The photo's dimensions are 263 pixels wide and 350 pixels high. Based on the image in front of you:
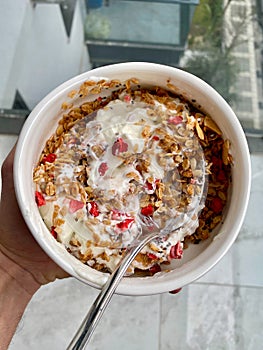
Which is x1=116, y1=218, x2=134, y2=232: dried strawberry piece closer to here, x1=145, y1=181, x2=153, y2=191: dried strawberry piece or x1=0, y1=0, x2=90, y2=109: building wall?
x1=145, y1=181, x2=153, y2=191: dried strawberry piece

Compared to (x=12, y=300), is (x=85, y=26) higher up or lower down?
higher up

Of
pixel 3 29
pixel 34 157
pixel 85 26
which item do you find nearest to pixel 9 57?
pixel 3 29

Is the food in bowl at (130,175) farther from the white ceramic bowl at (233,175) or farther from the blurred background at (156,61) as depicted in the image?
the blurred background at (156,61)

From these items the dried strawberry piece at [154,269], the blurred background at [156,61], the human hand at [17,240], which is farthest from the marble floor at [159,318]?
the dried strawberry piece at [154,269]

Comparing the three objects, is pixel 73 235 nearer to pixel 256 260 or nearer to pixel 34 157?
pixel 34 157

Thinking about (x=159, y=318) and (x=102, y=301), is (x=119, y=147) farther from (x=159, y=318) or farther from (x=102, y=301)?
(x=159, y=318)

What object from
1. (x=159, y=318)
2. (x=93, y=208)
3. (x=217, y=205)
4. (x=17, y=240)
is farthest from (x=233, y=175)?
(x=159, y=318)

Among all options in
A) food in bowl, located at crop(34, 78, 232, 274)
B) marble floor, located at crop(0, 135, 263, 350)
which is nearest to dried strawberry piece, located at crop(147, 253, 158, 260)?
food in bowl, located at crop(34, 78, 232, 274)
